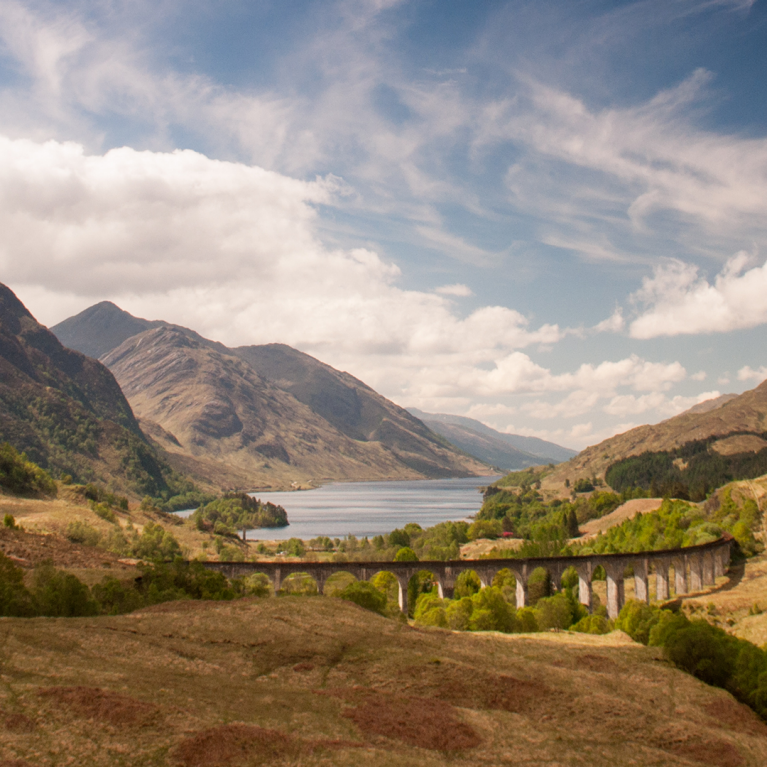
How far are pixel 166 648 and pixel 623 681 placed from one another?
28954mm

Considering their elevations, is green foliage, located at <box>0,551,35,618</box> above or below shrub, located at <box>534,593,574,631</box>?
above

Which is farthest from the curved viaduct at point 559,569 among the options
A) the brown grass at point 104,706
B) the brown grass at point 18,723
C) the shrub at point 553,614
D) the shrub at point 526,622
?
the brown grass at point 18,723

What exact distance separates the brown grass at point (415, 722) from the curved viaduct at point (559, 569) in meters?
48.2

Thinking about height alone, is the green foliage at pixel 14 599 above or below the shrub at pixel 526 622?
above

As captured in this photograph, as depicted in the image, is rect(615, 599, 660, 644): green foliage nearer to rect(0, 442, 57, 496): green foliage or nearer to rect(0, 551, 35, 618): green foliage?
rect(0, 551, 35, 618): green foliage

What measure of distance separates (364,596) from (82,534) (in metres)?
69.5

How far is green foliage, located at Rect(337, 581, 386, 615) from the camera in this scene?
65.8 meters

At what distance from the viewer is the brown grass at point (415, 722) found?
29.7 meters

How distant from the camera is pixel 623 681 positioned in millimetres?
42688

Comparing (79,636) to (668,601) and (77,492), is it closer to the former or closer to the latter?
(668,601)

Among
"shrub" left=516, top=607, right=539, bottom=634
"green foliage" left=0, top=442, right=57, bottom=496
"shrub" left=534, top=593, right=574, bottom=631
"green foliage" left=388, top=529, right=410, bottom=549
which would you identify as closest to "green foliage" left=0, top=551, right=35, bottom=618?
"shrub" left=516, top=607, right=539, bottom=634

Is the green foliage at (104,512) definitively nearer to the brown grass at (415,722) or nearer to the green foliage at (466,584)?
the green foliage at (466,584)

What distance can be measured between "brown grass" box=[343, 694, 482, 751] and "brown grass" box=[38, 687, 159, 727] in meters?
9.65

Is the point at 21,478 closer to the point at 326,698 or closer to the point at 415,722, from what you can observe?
the point at 326,698
